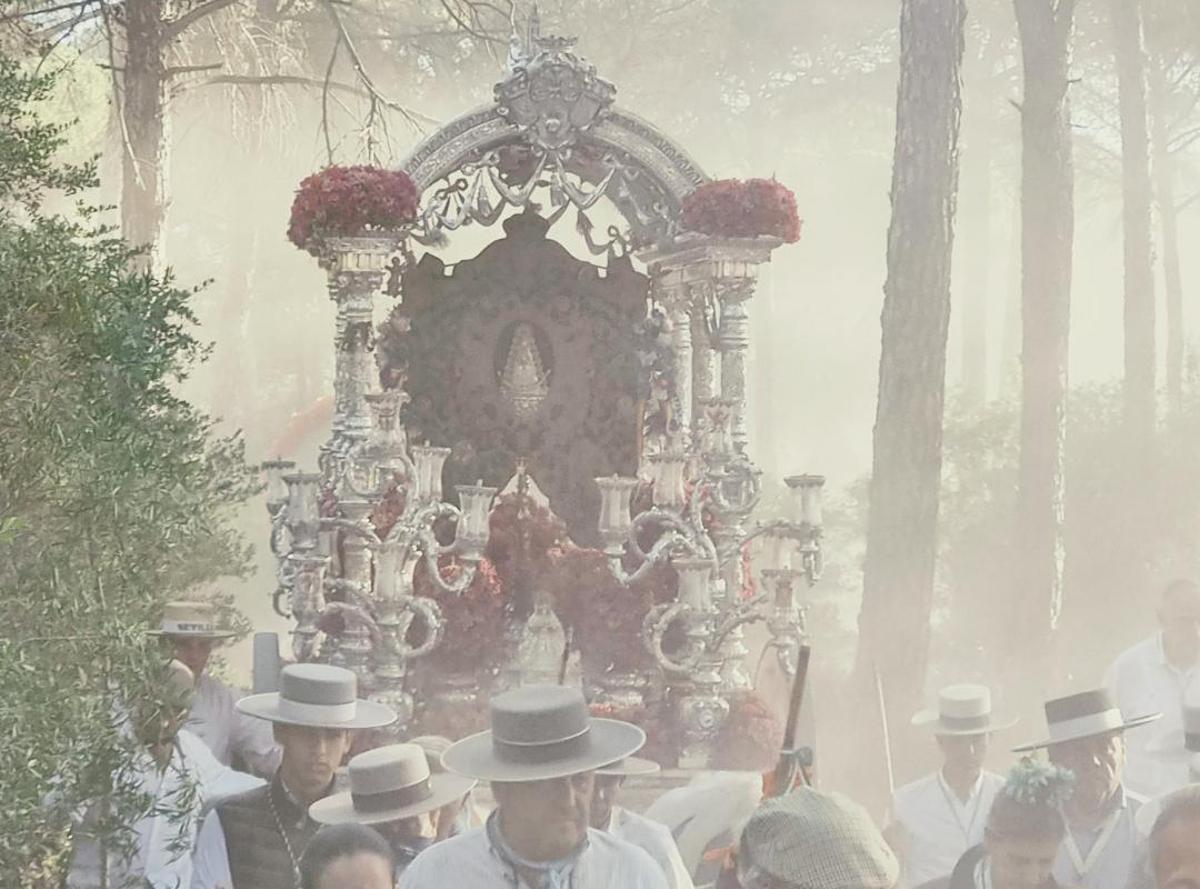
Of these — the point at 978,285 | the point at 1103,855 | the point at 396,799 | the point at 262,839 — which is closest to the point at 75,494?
the point at 396,799

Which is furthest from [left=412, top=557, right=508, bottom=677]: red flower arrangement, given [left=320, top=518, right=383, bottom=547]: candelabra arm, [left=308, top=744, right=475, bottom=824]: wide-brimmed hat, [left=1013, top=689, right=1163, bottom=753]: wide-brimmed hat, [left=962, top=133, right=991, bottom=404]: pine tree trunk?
[left=962, top=133, right=991, bottom=404]: pine tree trunk

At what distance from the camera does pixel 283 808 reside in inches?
298

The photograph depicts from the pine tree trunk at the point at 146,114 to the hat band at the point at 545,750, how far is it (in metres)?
8.20

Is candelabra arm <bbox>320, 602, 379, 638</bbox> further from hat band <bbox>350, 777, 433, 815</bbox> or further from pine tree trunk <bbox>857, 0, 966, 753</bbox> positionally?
pine tree trunk <bbox>857, 0, 966, 753</bbox>

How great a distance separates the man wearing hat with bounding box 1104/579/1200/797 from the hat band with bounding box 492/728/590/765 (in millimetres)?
4748

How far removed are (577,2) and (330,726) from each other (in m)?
16.3

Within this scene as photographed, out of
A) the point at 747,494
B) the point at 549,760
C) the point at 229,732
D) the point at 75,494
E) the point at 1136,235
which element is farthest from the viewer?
the point at 1136,235

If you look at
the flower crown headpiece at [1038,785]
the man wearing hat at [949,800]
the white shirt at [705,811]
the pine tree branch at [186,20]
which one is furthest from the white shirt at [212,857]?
the pine tree branch at [186,20]

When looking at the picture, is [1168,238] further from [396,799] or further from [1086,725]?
[396,799]

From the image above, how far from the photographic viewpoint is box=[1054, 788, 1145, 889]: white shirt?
720 centimetres

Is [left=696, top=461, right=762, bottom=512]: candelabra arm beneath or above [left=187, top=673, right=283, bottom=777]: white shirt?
above

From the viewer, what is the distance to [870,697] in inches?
493

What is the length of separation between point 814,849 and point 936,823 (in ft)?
13.6

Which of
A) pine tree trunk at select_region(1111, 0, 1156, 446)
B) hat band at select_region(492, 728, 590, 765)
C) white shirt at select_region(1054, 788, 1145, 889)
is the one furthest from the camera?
pine tree trunk at select_region(1111, 0, 1156, 446)
